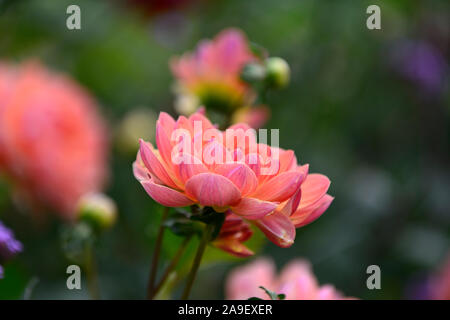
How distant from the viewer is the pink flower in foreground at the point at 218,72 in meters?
0.62

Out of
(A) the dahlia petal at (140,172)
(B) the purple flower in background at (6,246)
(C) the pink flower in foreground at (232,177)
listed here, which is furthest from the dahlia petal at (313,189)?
(B) the purple flower in background at (6,246)

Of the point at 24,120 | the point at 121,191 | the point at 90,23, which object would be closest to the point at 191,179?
the point at 24,120

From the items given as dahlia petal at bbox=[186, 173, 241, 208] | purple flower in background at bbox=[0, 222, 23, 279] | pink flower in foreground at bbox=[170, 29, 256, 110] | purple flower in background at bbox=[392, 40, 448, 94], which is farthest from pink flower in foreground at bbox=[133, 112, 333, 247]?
purple flower in background at bbox=[392, 40, 448, 94]

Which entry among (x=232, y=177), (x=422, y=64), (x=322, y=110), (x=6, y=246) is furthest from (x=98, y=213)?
(x=422, y=64)

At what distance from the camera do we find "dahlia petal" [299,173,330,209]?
0.39 meters

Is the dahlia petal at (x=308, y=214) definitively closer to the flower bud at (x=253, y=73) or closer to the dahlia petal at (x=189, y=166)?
the dahlia petal at (x=189, y=166)

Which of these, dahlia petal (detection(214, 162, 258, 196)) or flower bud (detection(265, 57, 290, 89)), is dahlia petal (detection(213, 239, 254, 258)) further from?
flower bud (detection(265, 57, 290, 89))

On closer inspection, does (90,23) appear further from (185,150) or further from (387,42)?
(185,150)

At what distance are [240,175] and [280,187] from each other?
26 mm

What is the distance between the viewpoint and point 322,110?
1.22 meters

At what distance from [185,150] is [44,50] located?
924mm

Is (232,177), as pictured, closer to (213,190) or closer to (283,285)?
(213,190)

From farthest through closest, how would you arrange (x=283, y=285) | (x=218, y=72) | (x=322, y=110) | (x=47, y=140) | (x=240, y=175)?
(x=322, y=110) < (x=47, y=140) < (x=218, y=72) < (x=283, y=285) < (x=240, y=175)

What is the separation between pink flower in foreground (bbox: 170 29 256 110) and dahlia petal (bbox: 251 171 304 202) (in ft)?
0.81
